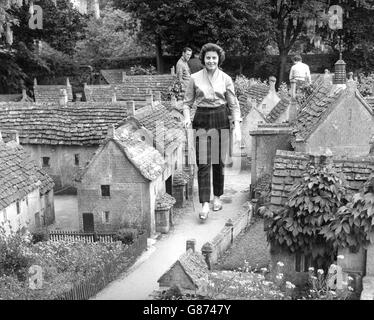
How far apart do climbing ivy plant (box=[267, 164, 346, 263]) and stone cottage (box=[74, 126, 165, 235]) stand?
36.6 feet

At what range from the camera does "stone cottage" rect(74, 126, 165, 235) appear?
23.1 metres

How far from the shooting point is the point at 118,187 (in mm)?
23547

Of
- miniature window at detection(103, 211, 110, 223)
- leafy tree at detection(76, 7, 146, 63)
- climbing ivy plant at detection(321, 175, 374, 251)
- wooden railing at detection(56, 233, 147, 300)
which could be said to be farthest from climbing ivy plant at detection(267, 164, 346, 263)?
leafy tree at detection(76, 7, 146, 63)

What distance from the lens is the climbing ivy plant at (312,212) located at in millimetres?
12086

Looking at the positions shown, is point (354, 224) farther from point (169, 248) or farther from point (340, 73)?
point (169, 248)

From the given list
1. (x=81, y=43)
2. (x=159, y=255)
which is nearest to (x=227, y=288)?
(x=159, y=255)

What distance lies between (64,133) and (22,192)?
7653 mm

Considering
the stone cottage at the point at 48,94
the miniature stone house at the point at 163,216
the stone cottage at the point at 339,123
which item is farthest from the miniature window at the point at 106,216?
the stone cottage at the point at 48,94

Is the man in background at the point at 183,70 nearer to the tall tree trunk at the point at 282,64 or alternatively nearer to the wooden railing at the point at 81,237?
the wooden railing at the point at 81,237

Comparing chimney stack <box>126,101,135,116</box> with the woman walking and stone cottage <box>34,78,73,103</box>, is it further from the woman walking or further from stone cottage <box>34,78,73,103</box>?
stone cottage <box>34,78,73,103</box>

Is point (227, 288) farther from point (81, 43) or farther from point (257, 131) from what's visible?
point (81, 43)

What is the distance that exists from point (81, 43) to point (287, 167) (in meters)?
54.0

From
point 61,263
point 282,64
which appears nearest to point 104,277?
point 61,263

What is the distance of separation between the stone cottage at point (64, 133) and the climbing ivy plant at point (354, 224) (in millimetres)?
19493
